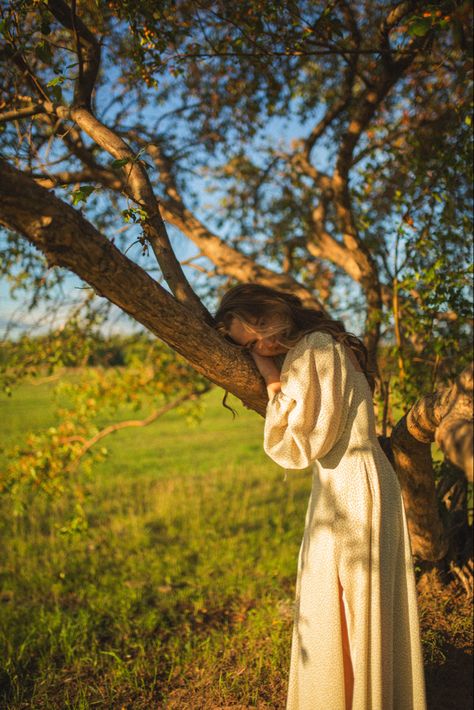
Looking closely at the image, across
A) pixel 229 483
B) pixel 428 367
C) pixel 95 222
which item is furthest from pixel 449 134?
pixel 229 483

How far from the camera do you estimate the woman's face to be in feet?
7.96

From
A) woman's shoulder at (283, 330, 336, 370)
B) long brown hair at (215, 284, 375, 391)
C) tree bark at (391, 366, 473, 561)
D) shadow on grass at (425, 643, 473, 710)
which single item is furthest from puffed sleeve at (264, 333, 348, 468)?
shadow on grass at (425, 643, 473, 710)

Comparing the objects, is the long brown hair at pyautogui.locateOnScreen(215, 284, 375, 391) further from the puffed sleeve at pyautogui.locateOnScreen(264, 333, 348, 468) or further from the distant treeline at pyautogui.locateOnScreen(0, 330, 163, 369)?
the distant treeline at pyautogui.locateOnScreen(0, 330, 163, 369)

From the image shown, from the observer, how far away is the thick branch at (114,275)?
162 centimetres

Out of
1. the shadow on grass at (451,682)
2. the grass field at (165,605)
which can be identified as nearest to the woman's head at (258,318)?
the grass field at (165,605)

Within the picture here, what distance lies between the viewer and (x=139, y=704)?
3104mm

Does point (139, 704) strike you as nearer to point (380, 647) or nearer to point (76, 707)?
point (76, 707)

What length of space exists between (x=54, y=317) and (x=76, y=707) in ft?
11.1

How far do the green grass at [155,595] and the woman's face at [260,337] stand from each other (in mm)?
2113

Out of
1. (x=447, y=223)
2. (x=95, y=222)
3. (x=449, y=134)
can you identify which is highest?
(x=449, y=134)

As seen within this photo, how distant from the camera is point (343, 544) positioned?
218cm

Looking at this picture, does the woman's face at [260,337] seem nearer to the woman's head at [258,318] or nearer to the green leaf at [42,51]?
the woman's head at [258,318]

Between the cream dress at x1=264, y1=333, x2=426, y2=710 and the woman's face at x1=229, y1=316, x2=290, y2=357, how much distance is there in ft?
0.50

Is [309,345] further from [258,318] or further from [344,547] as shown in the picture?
[344,547]
